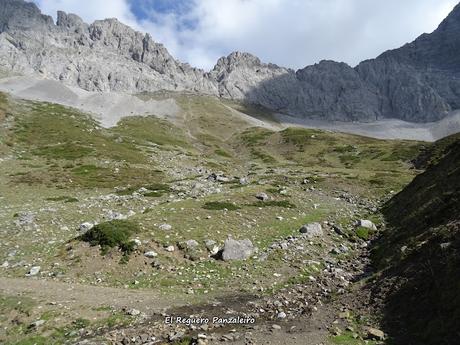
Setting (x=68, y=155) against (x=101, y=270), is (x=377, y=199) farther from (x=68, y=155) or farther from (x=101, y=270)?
(x=68, y=155)

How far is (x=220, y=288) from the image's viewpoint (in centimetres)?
1973

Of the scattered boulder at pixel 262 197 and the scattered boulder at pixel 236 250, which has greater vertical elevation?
the scattered boulder at pixel 262 197

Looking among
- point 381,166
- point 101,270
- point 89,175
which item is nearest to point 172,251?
point 101,270

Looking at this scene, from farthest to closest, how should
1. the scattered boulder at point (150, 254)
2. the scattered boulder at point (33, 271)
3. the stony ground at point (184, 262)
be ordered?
the scattered boulder at point (150, 254) < the scattered boulder at point (33, 271) < the stony ground at point (184, 262)

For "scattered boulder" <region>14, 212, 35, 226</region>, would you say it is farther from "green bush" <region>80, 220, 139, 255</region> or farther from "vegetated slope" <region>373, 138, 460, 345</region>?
"vegetated slope" <region>373, 138, 460, 345</region>

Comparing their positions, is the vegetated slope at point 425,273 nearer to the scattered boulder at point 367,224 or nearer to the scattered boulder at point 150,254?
the scattered boulder at point 367,224

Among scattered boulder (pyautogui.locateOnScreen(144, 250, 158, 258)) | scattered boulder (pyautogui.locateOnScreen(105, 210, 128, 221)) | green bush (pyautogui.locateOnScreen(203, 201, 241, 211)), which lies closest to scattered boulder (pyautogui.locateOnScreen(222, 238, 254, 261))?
scattered boulder (pyautogui.locateOnScreen(144, 250, 158, 258))

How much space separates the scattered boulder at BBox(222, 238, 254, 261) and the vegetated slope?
7340 mm

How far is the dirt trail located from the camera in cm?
1709

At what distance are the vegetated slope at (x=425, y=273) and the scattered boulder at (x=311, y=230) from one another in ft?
13.5

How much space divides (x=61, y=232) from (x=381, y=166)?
8204cm

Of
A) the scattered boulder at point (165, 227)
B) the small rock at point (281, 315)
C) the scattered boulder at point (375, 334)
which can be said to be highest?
the scattered boulder at point (165, 227)

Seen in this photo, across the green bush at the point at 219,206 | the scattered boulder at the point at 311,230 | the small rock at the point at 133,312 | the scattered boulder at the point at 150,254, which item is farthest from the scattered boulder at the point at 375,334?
the green bush at the point at 219,206

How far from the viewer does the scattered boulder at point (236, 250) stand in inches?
910
